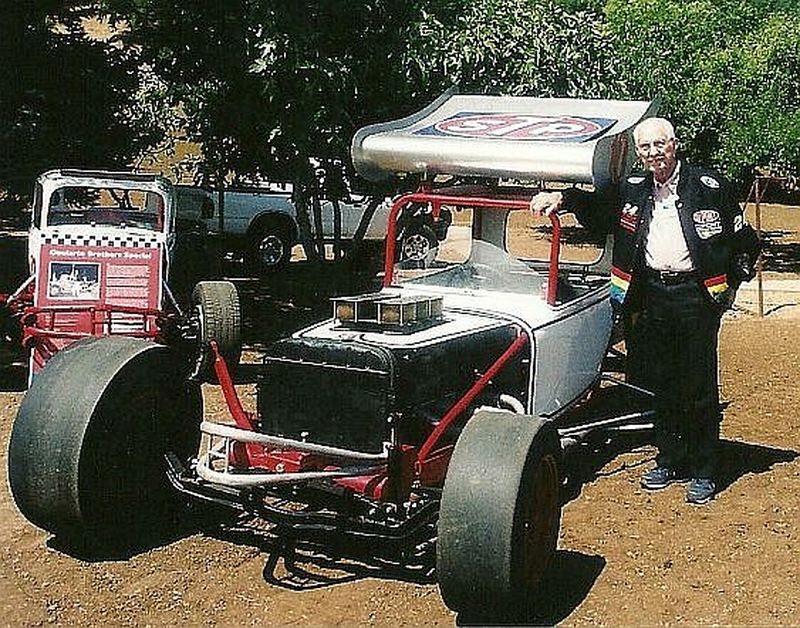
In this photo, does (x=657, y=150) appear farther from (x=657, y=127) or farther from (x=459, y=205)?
(x=459, y=205)

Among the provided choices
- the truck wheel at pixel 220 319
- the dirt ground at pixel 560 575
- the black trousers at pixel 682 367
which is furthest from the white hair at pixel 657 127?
the truck wheel at pixel 220 319

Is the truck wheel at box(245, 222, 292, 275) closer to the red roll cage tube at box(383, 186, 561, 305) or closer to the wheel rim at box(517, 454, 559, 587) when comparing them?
the red roll cage tube at box(383, 186, 561, 305)

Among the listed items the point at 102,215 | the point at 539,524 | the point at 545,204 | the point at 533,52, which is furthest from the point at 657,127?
the point at 533,52

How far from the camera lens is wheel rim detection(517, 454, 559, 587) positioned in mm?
4910

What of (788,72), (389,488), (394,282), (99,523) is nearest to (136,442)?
(99,523)

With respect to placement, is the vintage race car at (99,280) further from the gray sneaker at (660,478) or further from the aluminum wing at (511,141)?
the gray sneaker at (660,478)

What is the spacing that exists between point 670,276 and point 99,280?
189 inches

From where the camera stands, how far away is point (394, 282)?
23.9 ft

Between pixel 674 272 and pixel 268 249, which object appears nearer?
pixel 674 272

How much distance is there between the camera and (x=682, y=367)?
6.94 m

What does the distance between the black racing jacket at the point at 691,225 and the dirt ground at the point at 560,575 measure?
1.28 meters

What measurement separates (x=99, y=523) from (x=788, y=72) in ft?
49.3

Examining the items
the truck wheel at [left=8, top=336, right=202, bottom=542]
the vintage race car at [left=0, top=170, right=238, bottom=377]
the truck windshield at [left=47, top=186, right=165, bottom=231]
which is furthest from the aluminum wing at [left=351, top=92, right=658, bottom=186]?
the truck windshield at [left=47, top=186, right=165, bottom=231]

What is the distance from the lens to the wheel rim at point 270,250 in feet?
58.6
